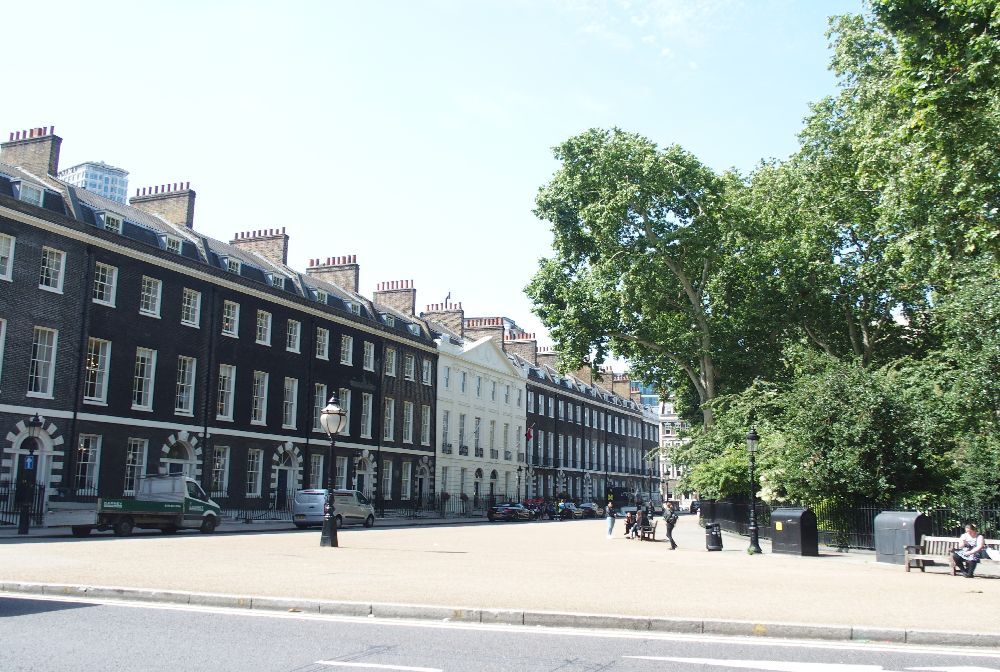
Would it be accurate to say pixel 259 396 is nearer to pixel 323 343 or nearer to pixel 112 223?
pixel 323 343

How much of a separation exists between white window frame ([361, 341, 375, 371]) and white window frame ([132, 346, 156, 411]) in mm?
15418

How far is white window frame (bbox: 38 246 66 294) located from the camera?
31.1 metres

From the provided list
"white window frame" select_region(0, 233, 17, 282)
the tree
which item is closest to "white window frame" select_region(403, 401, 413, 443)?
the tree

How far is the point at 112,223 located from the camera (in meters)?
34.4

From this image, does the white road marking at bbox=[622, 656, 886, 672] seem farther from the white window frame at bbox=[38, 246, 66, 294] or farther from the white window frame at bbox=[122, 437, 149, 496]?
the white window frame at bbox=[122, 437, 149, 496]

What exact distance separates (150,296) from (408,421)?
21797 millimetres

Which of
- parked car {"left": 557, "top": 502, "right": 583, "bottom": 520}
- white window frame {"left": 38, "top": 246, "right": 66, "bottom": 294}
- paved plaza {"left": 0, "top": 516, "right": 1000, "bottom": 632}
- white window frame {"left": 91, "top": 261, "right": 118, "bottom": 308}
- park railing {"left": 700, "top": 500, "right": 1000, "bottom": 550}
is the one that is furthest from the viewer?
parked car {"left": 557, "top": 502, "right": 583, "bottom": 520}

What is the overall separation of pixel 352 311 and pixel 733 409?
23933 mm

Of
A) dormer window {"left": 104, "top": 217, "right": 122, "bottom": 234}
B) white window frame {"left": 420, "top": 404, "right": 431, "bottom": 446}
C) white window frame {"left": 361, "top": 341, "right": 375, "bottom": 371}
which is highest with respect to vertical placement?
dormer window {"left": 104, "top": 217, "right": 122, "bottom": 234}

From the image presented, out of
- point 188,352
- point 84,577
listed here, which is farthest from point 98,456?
point 84,577

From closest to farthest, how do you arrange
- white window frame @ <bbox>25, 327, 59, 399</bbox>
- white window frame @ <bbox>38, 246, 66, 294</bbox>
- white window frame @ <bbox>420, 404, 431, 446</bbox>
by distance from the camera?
white window frame @ <bbox>25, 327, 59, 399</bbox>
white window frame @ <bbox>38, 246, 66, 294</bbox>
white window frame @ <bbox>420, 404, 431, 446</bbox>

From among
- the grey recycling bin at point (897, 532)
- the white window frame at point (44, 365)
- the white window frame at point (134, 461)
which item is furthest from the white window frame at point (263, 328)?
the grey recycling bin at point (897, 532)

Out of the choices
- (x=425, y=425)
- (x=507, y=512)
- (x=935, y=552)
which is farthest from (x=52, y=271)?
(x=935, y=552)

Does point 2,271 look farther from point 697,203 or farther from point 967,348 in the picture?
point 967,348
